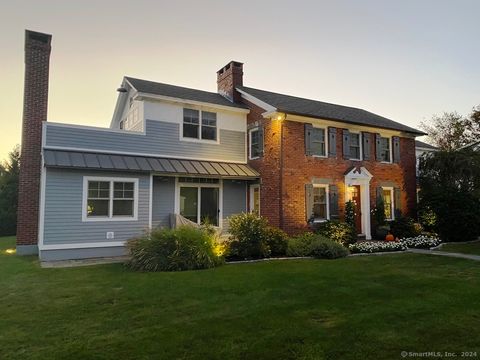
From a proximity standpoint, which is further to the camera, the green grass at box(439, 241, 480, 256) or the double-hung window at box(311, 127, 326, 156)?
the double-hung window at box(311, 127, 326, 156)

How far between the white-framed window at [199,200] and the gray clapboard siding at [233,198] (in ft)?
0.93

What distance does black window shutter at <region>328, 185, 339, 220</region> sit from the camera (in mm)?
15086

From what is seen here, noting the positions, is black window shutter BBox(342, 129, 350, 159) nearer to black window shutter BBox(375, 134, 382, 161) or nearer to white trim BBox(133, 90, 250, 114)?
black window shutter BBox(375, 134, 382, 161)

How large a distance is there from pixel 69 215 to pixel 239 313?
27.6ft

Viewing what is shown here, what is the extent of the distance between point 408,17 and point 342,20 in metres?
2.24

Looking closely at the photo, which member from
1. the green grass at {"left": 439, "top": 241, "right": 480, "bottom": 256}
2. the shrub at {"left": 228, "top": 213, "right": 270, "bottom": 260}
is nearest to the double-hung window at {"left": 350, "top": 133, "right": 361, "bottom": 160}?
the green grass at {"left": 439, "top": 241, "right": 480, "bottom": 256}

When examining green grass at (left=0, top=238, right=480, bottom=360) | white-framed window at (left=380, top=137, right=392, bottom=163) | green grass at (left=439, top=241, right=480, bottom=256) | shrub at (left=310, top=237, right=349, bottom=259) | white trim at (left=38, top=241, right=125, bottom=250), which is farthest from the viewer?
white-framed window at (left=380, top=137, right=392, bottom=163)

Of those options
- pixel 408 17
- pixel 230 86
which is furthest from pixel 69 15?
pixel 408 17

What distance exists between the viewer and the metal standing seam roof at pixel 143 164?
1162 cm

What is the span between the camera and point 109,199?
12.4 m

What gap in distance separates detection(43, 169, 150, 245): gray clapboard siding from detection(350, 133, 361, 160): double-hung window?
10549 millimetres

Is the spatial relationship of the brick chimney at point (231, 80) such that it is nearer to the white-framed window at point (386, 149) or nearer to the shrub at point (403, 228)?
the white-framed window at point (386, 149)

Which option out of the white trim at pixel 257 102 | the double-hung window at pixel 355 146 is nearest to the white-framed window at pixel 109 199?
the white trim at pixel 257 102

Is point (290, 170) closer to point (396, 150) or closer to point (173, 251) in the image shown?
point (173, 251)
